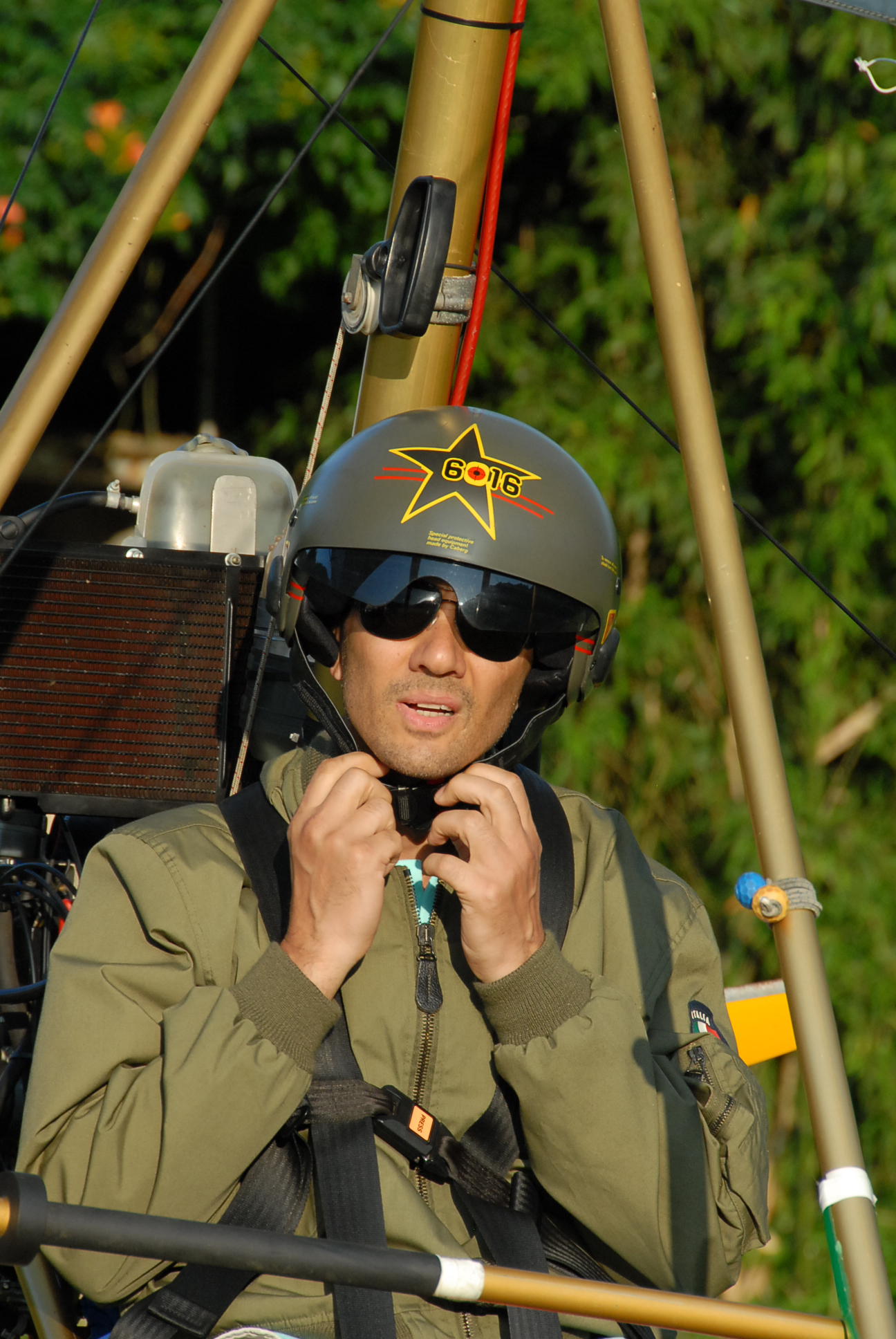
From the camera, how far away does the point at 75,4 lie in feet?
15.4

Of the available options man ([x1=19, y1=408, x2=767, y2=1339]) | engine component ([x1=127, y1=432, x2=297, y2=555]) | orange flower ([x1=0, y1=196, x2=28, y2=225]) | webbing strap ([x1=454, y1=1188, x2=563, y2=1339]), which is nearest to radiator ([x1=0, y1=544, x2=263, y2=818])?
engine component ([x1=127, y1=432, x2=297, y2=555])

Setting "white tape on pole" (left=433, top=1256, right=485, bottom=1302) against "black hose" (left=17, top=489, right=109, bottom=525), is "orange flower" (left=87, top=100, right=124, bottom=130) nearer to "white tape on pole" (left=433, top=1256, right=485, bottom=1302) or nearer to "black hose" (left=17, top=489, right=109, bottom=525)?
"black hose" (left=17, top=489, right=109, bottom=525)

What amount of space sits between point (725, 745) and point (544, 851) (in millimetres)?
3119

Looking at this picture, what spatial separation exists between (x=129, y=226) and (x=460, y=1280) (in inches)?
57.1

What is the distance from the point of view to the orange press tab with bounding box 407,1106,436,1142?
1798mm

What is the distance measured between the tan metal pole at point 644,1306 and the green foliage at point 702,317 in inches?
139

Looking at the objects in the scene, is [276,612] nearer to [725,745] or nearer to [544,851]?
[544,851]

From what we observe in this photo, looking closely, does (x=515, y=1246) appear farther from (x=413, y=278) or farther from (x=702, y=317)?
(x=702, y=317)

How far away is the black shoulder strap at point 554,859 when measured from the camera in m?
1.94

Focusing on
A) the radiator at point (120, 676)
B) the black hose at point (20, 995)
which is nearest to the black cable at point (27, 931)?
the radiator at point (120, 676)

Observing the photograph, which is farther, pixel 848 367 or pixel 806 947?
pixel 848 367

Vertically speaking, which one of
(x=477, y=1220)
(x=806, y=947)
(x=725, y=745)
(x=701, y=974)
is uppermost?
(x=725, y=745)

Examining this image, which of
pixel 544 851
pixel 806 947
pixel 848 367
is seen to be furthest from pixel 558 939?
pixel 848 367

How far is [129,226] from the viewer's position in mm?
1974
